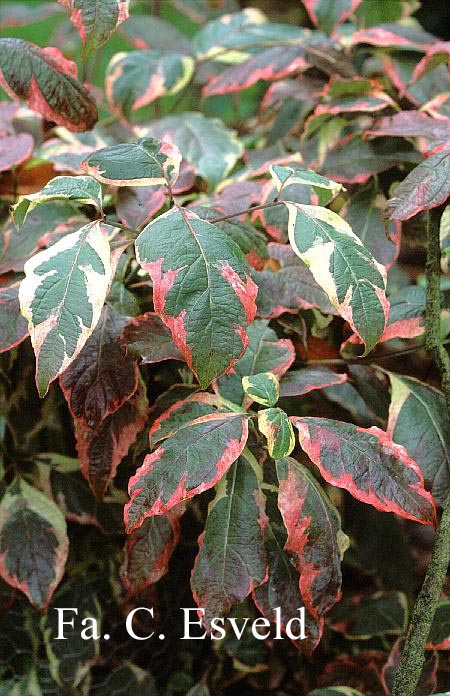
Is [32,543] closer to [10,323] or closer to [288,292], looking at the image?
[10,323]

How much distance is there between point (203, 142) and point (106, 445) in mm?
520

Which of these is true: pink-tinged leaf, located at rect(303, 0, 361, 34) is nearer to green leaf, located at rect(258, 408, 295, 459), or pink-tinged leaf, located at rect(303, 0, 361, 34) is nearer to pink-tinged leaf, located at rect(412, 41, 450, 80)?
pink-tinged leaf, located at rect(412, 41, 450, 80)

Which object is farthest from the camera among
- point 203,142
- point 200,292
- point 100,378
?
point 203,142

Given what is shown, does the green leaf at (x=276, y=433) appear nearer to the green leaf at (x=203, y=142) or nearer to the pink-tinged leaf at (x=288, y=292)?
the pink-tinged leaf at (x=288, y=292)

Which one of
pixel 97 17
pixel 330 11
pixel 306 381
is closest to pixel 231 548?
pixel 306 381

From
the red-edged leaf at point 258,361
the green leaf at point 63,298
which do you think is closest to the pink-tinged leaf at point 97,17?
the green leaf at point 63,298

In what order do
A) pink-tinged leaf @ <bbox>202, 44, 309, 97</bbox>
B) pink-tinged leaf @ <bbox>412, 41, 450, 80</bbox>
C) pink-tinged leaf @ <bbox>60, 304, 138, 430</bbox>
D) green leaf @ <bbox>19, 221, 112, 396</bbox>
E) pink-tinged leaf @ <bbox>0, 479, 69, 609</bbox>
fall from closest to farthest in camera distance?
1. green leaf @ <bbox>19, 221, 112, 396</bbox>
2. pink-tinged leaf @ <bbox>60, 304, 138, 430</bbox>
3. pink-tinged leaf @ <bbox>0, 479, 69, 609</bbox>
4. pink-tinged leaf @ <bbox>412, 41, 450, 80</bbox>
5. pink-tinged leaf @ <bbox>202, 44, 309, 97</bbox>

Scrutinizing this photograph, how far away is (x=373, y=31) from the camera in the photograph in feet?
3.41

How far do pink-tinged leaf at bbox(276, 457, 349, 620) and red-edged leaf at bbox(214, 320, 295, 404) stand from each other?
0.34 ft

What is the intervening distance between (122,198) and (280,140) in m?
0.38

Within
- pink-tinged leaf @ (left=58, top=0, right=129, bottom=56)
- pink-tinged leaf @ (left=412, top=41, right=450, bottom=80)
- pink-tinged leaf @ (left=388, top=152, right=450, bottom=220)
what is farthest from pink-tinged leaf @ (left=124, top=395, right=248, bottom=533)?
pink-tinged leaf @ (left=412, top=41, right=450, bottom=80)

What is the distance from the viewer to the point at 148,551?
70cm

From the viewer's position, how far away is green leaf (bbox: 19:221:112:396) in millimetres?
559

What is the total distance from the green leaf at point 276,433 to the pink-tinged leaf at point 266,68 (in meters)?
0.64
